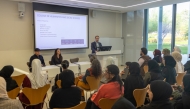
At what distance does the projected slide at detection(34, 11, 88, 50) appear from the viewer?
266 inches

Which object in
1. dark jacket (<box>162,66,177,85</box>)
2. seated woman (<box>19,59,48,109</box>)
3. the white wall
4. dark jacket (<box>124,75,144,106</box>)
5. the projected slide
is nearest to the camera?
dark jacket (<box>124,75,144,106</box>)

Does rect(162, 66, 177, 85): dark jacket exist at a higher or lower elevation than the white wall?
lower

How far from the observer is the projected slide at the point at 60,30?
677 centimetres

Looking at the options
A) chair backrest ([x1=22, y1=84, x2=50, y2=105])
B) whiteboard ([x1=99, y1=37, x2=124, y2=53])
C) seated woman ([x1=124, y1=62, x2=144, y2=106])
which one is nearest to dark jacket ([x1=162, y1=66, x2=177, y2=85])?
seated woman ([x1=124, y1=62, x2=144, y2=106])

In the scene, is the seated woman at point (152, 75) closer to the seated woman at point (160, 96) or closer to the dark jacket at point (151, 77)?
the dark jacket at point (151, 77)

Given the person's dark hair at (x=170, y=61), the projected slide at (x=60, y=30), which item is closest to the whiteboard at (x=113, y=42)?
the projected slide at (x=60, y=30)

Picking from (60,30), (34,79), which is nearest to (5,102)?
(34,79)

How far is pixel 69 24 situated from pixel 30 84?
4.77 metres

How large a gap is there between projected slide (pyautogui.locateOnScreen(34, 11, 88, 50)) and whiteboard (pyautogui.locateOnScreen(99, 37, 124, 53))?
0.96 meters

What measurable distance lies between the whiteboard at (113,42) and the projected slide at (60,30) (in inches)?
37.6

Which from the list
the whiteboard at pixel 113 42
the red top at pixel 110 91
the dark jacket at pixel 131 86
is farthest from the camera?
the whiteboard at pixel 113 42

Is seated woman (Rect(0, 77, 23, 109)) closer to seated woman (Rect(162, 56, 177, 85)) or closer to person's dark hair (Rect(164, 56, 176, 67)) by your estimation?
seated woman (Rect(162, 56, 177, 85))

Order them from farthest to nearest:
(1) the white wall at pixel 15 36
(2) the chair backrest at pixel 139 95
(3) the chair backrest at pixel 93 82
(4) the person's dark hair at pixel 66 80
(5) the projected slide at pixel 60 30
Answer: (5) the projected slide at pixel 60 30 → (1) the white wall at pixel 15 36 → (3) the chair backrest at pixel 93 82 → (2) the chair backrest at pixel 139 95 → (4) the person's dark hair at pixel 66 80

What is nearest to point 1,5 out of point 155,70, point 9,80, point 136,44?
point 9,80
